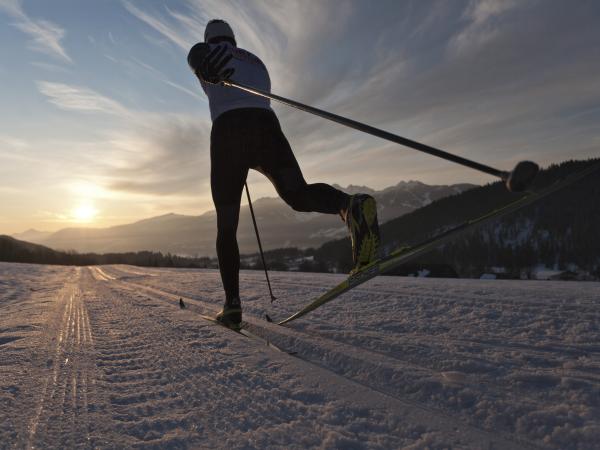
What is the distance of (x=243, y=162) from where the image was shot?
2945 millimetres

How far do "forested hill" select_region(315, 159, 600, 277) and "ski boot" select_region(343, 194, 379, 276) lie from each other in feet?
209

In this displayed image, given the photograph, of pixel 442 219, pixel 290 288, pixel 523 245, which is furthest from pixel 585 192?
pixel 290 288

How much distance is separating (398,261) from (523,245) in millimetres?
101198

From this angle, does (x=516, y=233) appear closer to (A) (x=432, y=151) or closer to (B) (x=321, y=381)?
(A) (x=432, y=151)

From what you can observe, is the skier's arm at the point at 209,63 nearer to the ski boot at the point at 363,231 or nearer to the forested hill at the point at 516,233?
the ski boot at the point at 363,231

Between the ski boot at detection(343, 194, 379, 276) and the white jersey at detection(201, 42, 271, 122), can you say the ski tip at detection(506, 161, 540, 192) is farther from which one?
the white jersey at detection(201, 42, 271, 122)

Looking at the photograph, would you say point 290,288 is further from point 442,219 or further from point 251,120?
point 442,219

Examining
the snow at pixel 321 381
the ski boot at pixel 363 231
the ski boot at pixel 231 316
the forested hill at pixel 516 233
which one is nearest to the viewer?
the snow at pixel 321 381

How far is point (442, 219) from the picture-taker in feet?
354

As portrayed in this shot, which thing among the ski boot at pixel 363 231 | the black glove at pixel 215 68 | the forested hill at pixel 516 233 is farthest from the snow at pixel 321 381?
the forested hill at pixel 516 233

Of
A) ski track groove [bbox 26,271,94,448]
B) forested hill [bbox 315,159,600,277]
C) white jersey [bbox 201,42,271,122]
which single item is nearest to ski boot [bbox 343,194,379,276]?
white jersey [bbox 201,42,271,122]

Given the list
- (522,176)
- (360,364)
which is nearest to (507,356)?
(360,364)

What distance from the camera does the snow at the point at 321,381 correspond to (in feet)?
3.74

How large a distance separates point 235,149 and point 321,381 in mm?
1906
